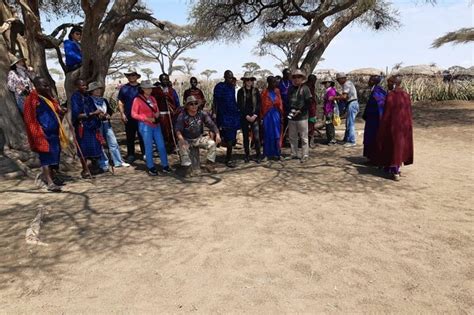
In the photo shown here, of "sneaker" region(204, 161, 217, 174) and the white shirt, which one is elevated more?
the white shirt

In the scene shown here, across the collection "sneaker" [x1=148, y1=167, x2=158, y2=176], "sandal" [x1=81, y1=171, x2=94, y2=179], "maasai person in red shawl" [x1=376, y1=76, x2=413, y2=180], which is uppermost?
"maasai person in red shawl" [x1=376, y1=76, x2=413, y2=180]

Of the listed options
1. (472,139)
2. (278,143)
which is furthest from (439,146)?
(278,143)

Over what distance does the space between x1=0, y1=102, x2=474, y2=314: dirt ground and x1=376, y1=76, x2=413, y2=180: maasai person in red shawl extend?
29 centimetres

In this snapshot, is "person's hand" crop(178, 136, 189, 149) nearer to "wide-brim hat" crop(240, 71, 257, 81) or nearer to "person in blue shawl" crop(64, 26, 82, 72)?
"wide-brim hat" crop(240, 71, 257, 81)

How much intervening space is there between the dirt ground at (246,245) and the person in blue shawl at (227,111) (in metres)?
1.12

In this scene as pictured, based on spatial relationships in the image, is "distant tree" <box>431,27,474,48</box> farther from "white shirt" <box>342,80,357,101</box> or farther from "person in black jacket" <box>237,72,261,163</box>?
"person in black jacket" <box>237,72,261,163</box>

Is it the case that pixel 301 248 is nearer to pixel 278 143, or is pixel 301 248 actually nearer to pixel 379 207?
pixel 379 207

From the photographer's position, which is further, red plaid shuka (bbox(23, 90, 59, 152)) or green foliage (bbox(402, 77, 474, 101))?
green foliage (bbox(402, 77, 474, 101))

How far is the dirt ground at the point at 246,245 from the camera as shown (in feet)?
9.22

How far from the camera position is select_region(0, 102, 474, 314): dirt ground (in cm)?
281

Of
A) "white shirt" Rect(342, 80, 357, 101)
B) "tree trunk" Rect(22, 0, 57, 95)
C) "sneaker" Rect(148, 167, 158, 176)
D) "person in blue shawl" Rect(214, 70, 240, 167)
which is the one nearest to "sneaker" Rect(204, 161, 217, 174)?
"person in blue shawl" Rect(214, 70, 240, 167)

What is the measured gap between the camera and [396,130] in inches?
228

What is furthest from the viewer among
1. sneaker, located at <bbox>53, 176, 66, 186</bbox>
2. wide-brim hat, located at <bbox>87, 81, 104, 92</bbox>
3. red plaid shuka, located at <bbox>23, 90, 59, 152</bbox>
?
wide-brim hat, located at <bbox>87, 81, 104, 92</bbox>

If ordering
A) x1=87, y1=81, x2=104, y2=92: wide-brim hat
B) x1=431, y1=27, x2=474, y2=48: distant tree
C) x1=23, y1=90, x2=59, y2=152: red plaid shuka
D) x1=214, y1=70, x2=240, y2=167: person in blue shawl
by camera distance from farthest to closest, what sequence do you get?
x1=431, y1=27, x2=474, y2=48: distant tree
x1=214, y1=70, x2=240, y2=167: person in blue shawl
x1=87, y1=81, x2=104, y2=92: wide-brim hat
x1=23, y1=90, x2=59, y2=152: red plaid shuka
